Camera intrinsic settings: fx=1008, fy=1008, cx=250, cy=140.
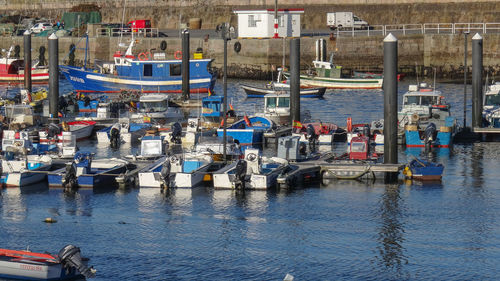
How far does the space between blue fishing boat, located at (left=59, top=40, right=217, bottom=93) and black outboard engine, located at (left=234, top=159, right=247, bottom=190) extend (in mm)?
32133

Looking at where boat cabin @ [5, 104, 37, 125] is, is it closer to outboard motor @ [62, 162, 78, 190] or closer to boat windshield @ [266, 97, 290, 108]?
boat windshield @ [266, 97, 290, 108]

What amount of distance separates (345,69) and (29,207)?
46330 millimetres

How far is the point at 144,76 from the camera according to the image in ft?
218

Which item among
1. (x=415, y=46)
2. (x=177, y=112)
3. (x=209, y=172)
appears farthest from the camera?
(x=415, y=46)

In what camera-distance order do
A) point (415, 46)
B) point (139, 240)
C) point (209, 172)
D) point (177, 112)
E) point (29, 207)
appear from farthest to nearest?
point (415, 46), point (177, 112), point (209, 172), point (29, 207), point (139, 240)

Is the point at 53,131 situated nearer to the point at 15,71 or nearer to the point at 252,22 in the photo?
the point at 252,22

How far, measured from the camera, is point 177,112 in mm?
51125

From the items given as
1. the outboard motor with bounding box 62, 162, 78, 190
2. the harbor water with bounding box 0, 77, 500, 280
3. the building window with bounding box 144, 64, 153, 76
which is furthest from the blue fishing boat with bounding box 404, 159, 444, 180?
the building window with bounding box 144, 64, 153, 76

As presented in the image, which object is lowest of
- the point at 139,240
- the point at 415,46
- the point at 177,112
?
the point at 139,240

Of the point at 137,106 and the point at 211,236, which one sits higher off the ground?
the point at 137,106

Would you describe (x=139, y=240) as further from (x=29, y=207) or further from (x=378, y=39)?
(x=378, y=39)

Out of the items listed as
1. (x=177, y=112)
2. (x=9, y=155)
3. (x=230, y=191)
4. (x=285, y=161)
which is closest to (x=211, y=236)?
(x=230, y=191)

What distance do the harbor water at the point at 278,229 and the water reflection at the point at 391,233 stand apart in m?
0.03

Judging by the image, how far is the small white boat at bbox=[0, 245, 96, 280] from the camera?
2423 centimetres
